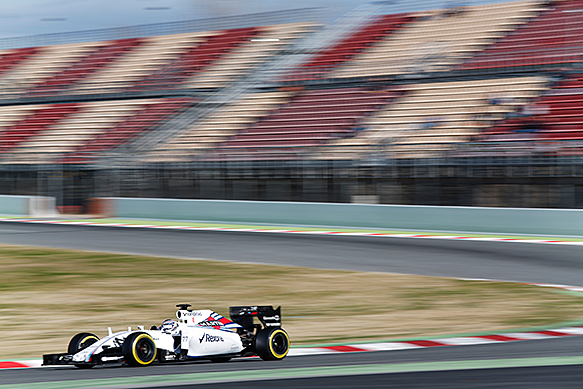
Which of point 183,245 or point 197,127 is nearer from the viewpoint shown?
point 183,245

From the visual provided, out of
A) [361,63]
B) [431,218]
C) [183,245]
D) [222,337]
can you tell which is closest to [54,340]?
[222,337]

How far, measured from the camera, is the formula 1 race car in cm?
448

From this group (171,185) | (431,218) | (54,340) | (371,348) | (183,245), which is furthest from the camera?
(171,185)

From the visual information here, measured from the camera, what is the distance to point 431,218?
55.5ft

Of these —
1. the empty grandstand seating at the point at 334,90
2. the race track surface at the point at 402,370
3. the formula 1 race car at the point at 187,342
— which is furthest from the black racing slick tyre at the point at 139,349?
the empty grandstand seating at the point at 334,90

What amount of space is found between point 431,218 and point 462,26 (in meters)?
11.8

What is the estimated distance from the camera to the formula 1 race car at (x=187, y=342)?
4.48 metres

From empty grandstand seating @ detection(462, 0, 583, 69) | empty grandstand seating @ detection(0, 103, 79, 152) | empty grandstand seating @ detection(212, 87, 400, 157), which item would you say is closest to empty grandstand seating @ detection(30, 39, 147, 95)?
empty grandstand seating @ detection(0, 103, 79, 152)

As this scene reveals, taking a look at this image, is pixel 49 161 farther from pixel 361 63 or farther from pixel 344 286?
pixel 344 286

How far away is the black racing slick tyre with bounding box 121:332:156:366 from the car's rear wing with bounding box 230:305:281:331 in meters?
0.62

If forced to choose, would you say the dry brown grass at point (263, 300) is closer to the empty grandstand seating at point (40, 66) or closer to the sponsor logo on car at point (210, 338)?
the sponsor logo on car at point (210, 338)

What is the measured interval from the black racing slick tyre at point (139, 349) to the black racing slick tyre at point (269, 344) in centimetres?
70

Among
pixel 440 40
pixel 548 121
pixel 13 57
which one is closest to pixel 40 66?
pixel 13 57

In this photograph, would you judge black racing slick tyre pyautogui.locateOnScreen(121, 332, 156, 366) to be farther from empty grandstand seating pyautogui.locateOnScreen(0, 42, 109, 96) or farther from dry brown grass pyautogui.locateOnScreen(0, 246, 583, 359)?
empty grandstand seating pyautogui.locateOnScreen(0, 42, 109, 96)
